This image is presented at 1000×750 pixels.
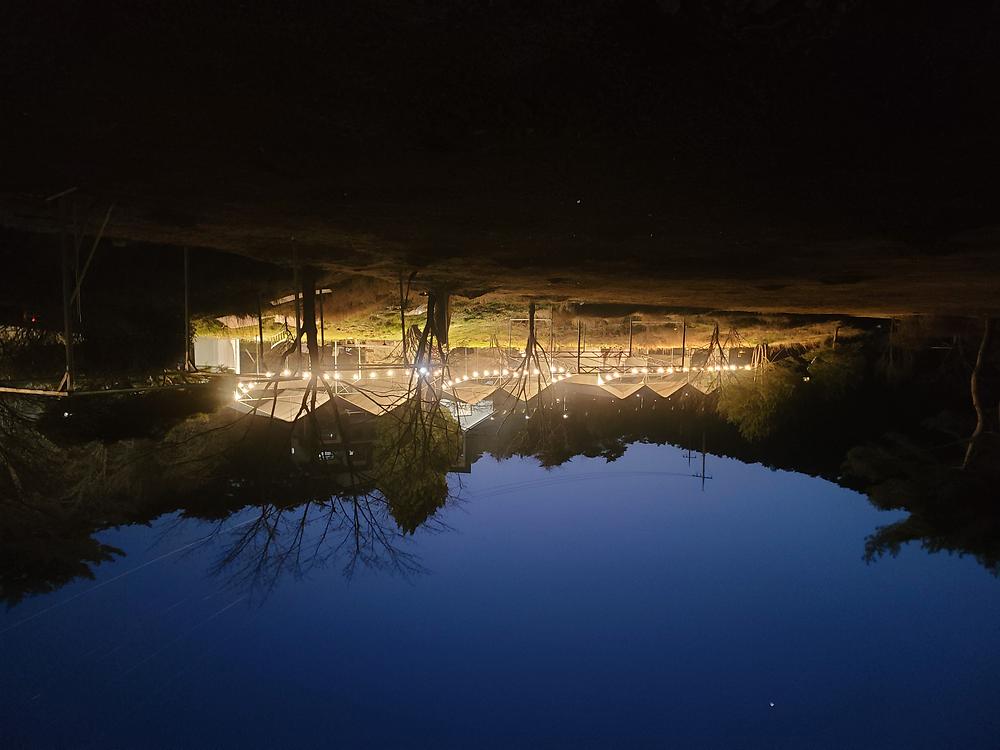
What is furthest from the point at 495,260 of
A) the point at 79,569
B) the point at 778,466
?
the point at 778,466

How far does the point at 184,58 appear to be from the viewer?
1.74 metres

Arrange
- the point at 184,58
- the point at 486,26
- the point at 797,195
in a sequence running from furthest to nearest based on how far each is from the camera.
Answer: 1. the point at 797,195
2. the point at 184,58
3. the point at 486,26

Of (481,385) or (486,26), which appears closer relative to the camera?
(486,26)

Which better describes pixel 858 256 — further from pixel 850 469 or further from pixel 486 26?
pixel 850 469

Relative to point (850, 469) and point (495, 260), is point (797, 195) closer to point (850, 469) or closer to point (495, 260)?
point (495, 260)

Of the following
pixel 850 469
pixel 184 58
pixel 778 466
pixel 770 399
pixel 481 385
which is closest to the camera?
pixel 184 58

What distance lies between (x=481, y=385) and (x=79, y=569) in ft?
27.4

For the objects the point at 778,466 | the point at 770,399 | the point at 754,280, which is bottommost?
the point at 778,466

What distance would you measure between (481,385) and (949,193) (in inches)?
371

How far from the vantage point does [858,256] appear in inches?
174

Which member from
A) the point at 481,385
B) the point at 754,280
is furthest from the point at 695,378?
the point at 754,280

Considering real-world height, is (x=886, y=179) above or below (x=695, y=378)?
above

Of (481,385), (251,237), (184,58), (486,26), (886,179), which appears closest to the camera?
(486,26)

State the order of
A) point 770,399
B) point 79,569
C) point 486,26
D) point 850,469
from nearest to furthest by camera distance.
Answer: point 486,26 < point 79,569 < point 850,469 < point 770,399
